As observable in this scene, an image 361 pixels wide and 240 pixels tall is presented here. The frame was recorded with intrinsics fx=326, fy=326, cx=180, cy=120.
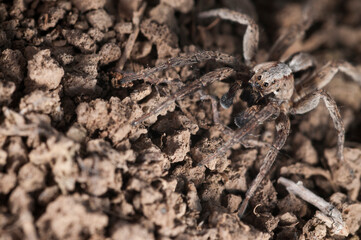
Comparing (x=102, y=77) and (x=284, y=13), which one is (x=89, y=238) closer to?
(x=102, y=77)

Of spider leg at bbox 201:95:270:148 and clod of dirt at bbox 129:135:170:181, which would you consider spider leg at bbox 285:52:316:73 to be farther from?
clod of dirt at bbox 129:135:170:181

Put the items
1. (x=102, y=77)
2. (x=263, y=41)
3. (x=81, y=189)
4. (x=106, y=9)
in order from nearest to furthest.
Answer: (x=81, y=189) < (x=102, y=77) < (x=106, y=9) < (x=263, y=41)

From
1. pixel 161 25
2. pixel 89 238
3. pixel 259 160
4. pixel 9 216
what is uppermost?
pixel 161 25

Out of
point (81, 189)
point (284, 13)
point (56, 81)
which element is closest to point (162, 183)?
point (81, 189)

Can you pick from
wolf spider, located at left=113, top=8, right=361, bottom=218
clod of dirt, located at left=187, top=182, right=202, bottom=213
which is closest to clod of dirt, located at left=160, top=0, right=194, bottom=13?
wolf spider, located at left=113, top=8, right=361, bottom=218

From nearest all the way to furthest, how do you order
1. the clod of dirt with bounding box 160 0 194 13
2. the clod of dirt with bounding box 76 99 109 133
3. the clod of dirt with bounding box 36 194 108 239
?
the clod of dirt with bounding box 36 194 108 239 → the clod of dirt with bounding box 76 99 109 133 → the clod of dirt with bounding box 160 0 194 13

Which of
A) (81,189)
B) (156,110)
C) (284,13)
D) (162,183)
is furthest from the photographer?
(284,13)

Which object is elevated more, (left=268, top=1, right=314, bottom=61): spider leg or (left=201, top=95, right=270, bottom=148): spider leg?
(left=268, top=1, right=314, bottom=61): spider leg

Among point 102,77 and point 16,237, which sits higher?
point 102,77
